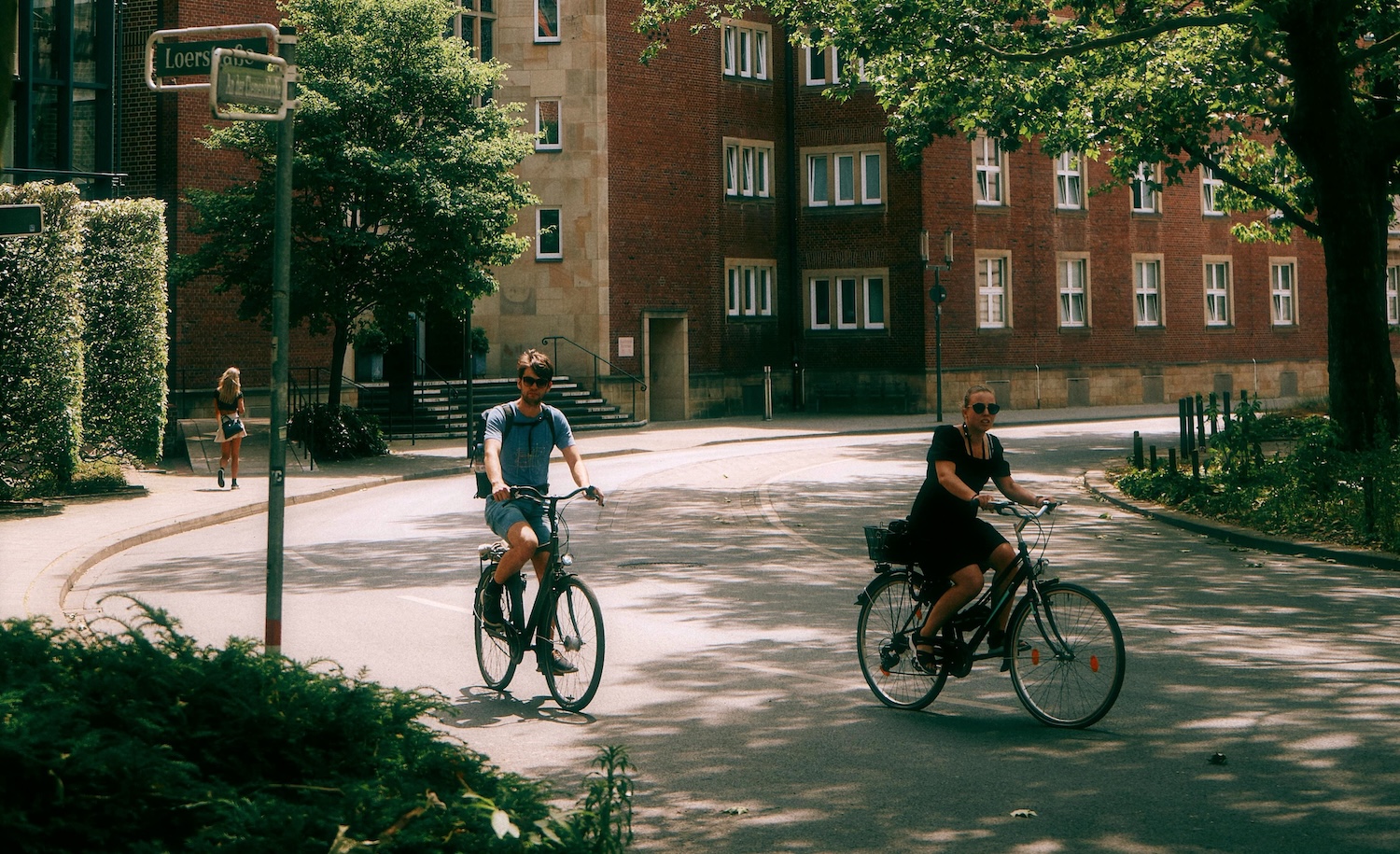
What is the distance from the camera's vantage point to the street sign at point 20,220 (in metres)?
8.43

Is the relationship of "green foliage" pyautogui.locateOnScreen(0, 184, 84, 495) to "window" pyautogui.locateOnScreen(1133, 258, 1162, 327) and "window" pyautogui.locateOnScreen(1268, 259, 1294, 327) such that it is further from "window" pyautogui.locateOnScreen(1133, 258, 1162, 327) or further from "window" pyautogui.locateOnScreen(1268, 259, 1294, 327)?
"window" pyautogui.locateOnScreen(1268, 259, 1294, 327)

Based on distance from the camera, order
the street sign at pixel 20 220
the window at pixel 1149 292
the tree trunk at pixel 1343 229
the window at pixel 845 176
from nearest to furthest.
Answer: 1. the street sign at pixel 20 220
2. the tree trunk at pixel 1343 229
3. the window at pixel 845 176
4. the window at pixel 1149 292

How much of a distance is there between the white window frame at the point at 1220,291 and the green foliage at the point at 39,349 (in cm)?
3942

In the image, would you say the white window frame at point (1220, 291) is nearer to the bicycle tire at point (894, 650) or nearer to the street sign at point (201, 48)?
the bicycle tire at point (894, 650)

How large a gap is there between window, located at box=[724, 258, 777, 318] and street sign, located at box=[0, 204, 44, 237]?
113ft

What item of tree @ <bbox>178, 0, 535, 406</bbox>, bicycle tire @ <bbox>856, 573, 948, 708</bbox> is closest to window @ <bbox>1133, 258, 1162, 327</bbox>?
tree @ <bbox>178, 0, 535, 406</bbox>

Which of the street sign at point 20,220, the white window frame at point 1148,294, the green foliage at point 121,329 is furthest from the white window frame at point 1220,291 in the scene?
the street sign at point 20,220

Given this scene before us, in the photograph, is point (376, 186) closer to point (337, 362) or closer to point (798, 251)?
point (337, 362)

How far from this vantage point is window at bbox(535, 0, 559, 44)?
131ft

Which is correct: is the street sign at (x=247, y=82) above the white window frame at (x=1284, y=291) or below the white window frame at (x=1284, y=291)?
below

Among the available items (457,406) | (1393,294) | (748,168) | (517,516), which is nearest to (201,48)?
(517,516)

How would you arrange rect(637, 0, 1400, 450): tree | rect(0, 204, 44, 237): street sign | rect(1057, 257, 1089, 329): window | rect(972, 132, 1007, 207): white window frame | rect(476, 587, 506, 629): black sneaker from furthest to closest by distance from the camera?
1. rect(1057, 257, 1089, 329): window
2. rect(972, 132, 1007, 207): white window frame
3. rect(637, 0, 1400, 450): tree
4. rect(0, 204, 44, 237): street sign
5. rect(476, 587, 506, 629): black sneaker

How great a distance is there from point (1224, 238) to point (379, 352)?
2886cm

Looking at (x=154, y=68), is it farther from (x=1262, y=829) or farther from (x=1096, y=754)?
(x=1262, y=829)
